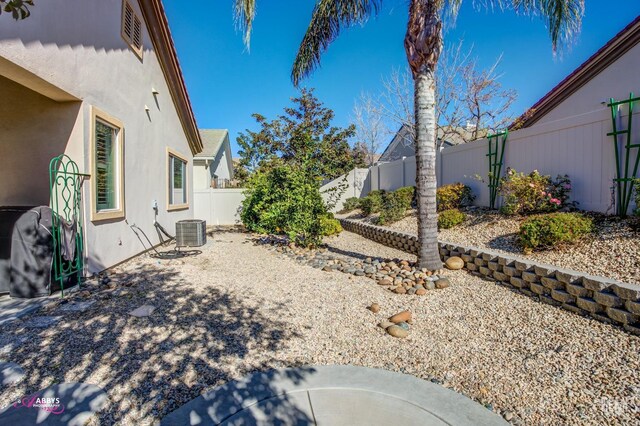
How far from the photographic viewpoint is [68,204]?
523cm

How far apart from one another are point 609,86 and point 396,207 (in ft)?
22.6

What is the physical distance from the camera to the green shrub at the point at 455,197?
30.2 ft

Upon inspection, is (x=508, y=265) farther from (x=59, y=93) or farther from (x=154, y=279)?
(x=59, y=93)

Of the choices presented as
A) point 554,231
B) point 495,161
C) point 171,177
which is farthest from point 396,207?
point 171,177

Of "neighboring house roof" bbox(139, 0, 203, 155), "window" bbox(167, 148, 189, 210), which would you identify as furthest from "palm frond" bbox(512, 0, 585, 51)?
"window" bbox(167, 148, 189, 210)

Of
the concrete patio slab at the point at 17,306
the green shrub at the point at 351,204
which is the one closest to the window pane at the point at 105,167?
the concrete patio slab at the point at 17,306

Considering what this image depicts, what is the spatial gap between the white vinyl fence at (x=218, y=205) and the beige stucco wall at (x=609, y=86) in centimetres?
1310

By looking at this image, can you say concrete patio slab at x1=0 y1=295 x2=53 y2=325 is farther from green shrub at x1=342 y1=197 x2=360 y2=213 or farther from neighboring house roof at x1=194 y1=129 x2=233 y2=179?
neighboring house roof at x1=194 y1=129 x2=233 y2=179

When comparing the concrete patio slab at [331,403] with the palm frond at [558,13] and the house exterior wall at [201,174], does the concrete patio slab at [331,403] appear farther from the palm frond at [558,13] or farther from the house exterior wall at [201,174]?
the house exterior wall at [201,174]

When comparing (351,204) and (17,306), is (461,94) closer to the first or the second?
(351,204)

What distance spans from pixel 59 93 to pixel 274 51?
28.4ft

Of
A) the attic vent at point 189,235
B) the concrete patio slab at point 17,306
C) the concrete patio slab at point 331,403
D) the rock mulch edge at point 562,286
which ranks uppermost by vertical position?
the attic vent at point 189,235

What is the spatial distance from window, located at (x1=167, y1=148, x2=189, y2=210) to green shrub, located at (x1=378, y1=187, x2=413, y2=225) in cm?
619

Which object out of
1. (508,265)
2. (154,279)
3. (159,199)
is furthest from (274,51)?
(508,265)
